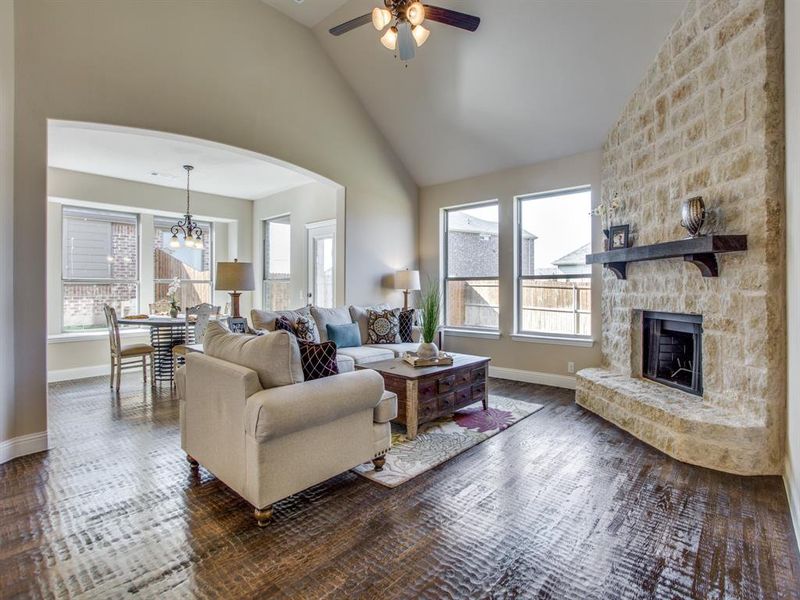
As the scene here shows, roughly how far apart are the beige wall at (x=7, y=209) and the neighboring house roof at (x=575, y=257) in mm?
5263

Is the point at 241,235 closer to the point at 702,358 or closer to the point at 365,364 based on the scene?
the point at 365,364

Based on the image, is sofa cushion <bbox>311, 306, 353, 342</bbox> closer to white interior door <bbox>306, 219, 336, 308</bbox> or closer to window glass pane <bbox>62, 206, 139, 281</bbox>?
white interior door <bbox>306, 219, 336, 308</bbox>

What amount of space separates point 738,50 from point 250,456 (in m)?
4.16

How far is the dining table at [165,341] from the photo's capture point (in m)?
5.20

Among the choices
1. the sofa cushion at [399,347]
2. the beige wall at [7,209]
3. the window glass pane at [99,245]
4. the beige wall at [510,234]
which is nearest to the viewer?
the beige wall at [7,209]

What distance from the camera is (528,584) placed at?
1.71m

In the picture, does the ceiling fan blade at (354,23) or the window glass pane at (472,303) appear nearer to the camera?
the ceiling fan blade at (354,23)

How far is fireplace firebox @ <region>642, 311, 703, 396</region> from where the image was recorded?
11.3 feet

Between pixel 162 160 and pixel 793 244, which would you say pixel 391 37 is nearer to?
pixel 793 244

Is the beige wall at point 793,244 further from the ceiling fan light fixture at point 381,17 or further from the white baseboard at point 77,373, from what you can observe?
the white baseboard at point 77,373

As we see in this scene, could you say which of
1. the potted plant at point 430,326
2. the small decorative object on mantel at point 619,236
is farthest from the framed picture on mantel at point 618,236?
the potted plant at point 430,326

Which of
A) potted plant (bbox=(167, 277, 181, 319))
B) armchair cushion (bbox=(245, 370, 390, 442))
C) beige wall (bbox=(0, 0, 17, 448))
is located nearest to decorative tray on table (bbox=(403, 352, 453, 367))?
armchair cushion (bbox=(245, 370, 390, 442))

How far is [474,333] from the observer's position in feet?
19.2

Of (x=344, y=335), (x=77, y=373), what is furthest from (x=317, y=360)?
(x=77, y=373)
